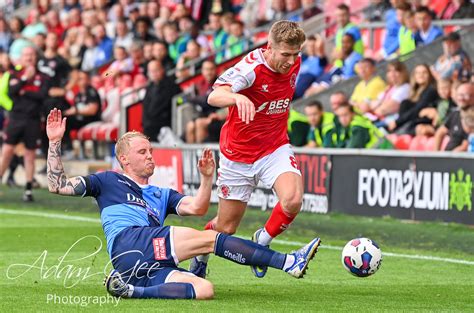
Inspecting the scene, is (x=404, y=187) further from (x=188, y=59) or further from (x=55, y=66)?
(x=55, y=66)

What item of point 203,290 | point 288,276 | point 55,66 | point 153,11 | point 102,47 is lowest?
point 288,276

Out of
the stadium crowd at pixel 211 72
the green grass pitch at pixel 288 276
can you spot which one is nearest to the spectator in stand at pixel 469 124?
the stadium crowd at pixel 211 72

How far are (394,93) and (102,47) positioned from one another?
1088 centimetres

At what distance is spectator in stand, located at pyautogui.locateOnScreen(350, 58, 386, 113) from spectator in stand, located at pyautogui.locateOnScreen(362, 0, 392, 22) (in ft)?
8.10

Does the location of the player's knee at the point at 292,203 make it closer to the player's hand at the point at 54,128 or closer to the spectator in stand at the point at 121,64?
the player's hand at the point at 54,128

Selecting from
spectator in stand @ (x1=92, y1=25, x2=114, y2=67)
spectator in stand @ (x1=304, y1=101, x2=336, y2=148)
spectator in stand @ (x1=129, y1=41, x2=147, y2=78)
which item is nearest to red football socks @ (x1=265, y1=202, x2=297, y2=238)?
spectator in stand @ (x1=304, y1=101, x2=336, y2=148)

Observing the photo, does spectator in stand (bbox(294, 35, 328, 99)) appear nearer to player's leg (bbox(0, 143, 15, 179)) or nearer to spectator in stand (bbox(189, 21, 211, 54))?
spectator in stand (bbox(189, 21, 211, 54))

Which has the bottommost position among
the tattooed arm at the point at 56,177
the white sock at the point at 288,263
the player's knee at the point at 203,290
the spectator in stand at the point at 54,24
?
the player's knee at the point at 203,290

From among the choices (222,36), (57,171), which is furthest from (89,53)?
(57,171)

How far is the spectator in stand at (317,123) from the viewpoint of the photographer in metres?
18.4

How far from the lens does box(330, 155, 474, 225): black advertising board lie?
15.3 m

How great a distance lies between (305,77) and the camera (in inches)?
831

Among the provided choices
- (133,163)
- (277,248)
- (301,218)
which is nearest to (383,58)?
(301,218)

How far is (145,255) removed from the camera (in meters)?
9.20
